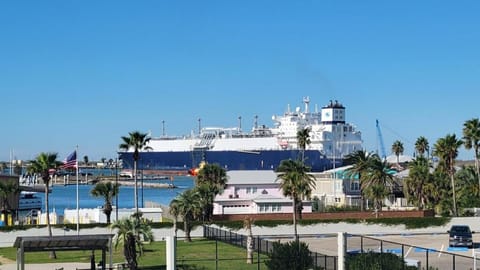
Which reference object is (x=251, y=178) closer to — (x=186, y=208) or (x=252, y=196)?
(x=252, y=196)

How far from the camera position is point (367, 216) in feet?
224

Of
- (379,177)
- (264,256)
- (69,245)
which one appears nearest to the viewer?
(69,245)

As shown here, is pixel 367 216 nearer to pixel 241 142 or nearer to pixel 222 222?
pixel 222 222

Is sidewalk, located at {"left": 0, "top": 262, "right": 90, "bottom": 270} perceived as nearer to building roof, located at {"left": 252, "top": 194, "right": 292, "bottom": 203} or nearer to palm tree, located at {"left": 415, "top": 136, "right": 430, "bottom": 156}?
building roof, located at {"left": 252, "top": 194, "right": 292, "bottom": 203}

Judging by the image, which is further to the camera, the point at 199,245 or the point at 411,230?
the point at 411,230

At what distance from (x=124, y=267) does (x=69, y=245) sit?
417 centimetres

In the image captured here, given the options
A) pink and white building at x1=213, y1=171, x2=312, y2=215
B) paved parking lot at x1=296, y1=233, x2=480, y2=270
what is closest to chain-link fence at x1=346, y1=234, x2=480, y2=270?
paved parking lot at x1=296, y1=233, x2=480, y2=270

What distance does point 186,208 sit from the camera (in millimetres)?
56438

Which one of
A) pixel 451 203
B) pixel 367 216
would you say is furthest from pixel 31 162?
pixel 451 203

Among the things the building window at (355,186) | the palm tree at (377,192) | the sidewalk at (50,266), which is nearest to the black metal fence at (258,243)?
the sidewalk at (50,266)

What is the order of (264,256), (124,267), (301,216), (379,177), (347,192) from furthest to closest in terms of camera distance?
(347,192)
(379,177)
(301,216)
(264,256)
(124,267)

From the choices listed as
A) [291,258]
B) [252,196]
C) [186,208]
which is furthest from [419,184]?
[291,258]

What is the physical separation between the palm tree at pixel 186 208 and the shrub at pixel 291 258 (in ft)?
75.5

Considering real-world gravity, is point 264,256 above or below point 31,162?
below
